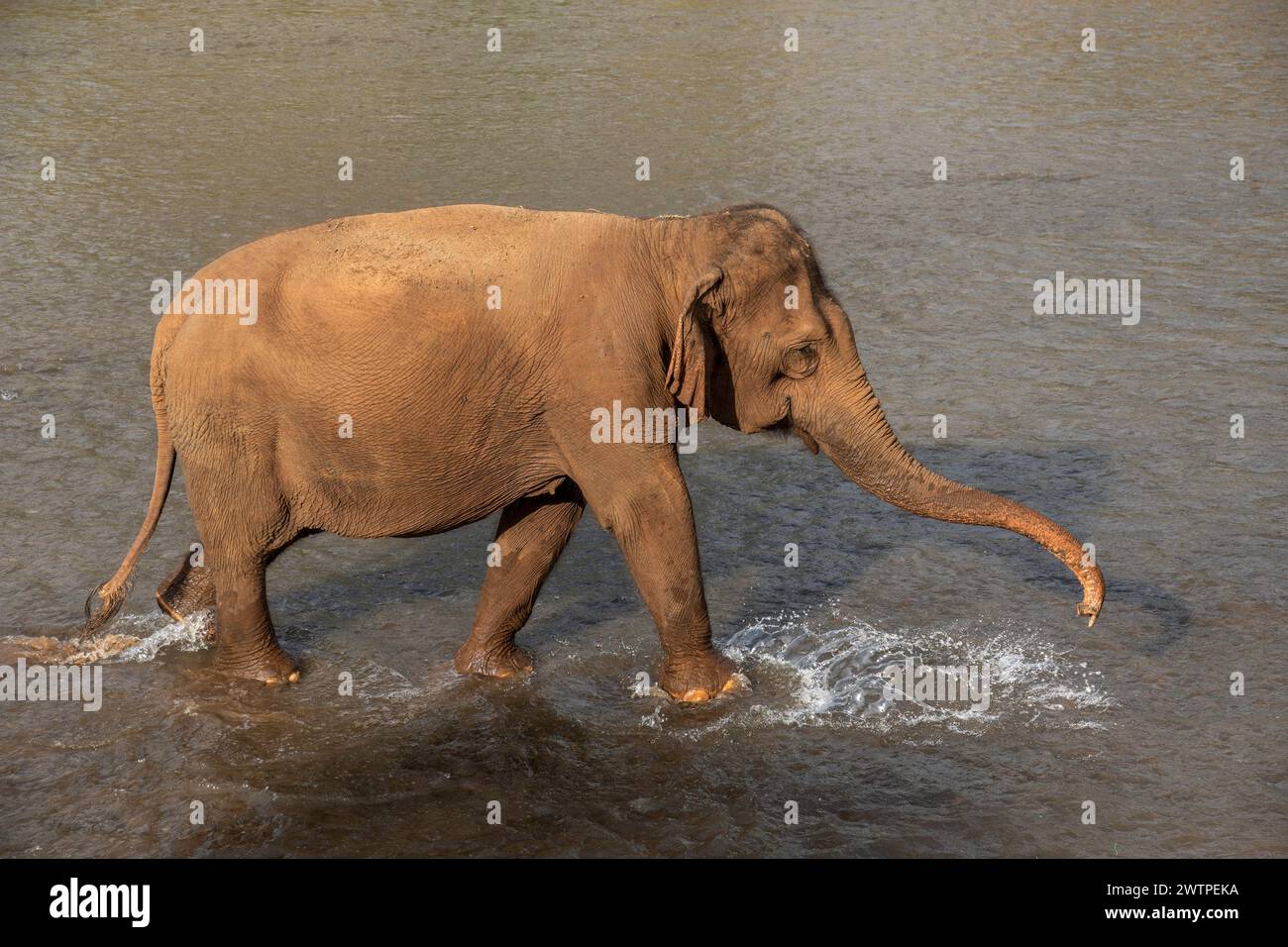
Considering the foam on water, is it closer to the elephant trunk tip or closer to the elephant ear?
the elephant ear

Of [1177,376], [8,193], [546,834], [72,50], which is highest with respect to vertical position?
[72,50]

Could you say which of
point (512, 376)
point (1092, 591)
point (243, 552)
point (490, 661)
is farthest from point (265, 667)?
point (1092, 591)

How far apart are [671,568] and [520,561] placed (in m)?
0.93

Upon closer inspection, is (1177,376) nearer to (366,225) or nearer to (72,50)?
(366,225)

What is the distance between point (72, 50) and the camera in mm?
19797

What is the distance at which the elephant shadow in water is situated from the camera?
8.97 metres

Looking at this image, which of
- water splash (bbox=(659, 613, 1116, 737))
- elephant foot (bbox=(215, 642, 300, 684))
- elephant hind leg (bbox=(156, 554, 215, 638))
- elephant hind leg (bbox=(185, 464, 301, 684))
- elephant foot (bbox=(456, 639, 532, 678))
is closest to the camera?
elephant hind leg (bbox=(185, 464, 301, 684))

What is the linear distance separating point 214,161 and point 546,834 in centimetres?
1092

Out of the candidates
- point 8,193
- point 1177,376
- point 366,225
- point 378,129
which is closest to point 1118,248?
point 1177,376

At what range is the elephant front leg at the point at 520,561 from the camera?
8133mm

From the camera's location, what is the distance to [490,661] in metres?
8.23

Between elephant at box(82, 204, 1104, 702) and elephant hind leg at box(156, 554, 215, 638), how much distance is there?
89 centimetres

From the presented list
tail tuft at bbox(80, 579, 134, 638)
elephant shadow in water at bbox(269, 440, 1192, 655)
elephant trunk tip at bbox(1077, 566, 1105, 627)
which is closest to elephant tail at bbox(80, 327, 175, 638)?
tail tuft at bbox(80, 579, 134, 638)

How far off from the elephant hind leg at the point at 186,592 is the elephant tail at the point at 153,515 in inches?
9.0
